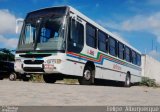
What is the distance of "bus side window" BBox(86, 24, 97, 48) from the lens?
14492 mm

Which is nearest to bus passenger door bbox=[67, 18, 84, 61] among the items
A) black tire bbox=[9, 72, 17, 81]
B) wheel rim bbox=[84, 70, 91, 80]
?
wheel rim bbox=[84, 70, 91, 80]

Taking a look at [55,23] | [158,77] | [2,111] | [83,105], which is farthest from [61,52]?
[158,77]

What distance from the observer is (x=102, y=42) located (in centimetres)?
1641

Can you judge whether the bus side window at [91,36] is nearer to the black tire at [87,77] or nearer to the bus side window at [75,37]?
the bus side window at [75,37]

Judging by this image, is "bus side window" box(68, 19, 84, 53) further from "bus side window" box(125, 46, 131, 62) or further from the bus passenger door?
"bus side window" box(125, 46, 131, 62)

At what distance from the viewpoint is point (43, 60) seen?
42.0ft

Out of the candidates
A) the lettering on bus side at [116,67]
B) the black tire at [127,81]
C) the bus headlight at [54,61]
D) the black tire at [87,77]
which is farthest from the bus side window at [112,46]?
the bus headlight at [54,61]

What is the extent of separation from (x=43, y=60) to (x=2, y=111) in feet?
25.7

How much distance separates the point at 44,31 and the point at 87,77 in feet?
9.20

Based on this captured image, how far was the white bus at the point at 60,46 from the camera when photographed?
41.3 feet

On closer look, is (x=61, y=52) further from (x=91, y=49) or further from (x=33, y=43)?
(x=91, y=49)

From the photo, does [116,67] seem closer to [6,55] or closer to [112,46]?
[112,46]

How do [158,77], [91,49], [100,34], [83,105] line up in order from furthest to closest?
[158,77] < [100,34] < [91,49] < [83,105]

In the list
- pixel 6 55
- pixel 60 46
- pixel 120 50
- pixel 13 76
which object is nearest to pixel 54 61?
pixel 60 46
